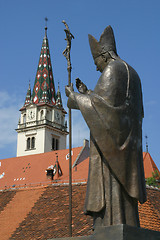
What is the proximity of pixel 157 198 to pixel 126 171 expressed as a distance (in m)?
18.9

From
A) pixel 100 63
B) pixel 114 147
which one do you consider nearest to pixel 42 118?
pixel 100 63

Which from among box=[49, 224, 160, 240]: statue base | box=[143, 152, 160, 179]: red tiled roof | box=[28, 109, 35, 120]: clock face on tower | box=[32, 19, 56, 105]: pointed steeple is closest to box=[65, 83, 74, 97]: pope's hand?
box=[49, 224, 160, 240]: statue base

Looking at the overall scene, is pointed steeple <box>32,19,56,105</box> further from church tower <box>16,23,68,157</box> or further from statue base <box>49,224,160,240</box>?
statue base <box>49,224,160,240</box>

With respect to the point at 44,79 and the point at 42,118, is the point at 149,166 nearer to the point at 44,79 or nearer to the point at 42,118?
the point at 42,118

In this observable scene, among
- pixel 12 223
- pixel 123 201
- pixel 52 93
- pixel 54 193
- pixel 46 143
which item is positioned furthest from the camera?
pixel 52 93

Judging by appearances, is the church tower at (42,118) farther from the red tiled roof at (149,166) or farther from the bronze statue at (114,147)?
the bronze statue at (114,147)

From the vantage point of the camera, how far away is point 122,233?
4008 millimetres

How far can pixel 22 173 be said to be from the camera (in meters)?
44.8

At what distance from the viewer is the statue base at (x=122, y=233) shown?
4.03m

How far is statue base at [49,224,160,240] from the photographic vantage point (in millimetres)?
4026

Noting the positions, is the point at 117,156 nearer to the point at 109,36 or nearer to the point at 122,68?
the point at 122,68

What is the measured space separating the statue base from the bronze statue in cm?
23

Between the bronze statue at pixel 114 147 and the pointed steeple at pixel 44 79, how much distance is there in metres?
57.1

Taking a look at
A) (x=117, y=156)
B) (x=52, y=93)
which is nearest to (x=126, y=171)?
(x=117, y=156)
